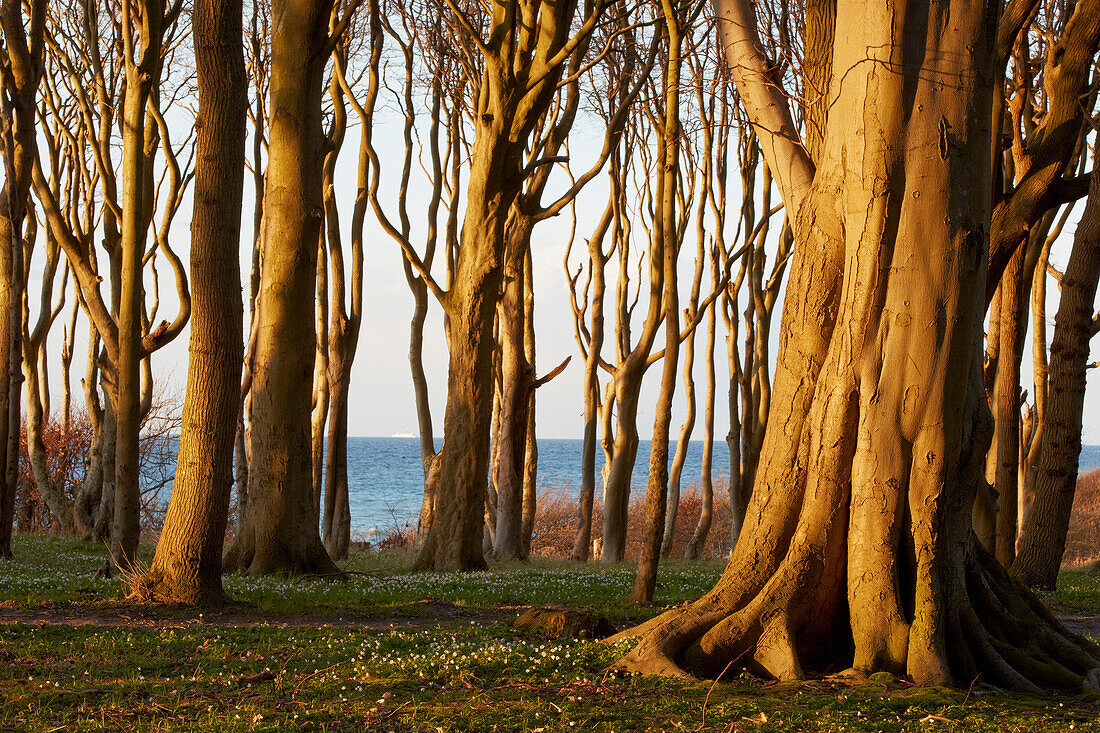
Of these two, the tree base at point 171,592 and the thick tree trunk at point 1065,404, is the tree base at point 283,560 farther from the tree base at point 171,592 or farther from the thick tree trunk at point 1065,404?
the thick tree trunk at point 1065,404

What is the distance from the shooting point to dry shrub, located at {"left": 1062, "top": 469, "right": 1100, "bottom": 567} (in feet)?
91.0

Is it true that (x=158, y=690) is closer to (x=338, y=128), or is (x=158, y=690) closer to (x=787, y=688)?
(x=787, y=688)

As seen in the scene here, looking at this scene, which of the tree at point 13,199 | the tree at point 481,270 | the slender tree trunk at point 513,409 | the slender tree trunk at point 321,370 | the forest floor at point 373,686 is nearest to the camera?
the forest floor at point 373,686

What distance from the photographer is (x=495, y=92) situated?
1228cm

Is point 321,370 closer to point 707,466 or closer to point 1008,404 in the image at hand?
point 707,466

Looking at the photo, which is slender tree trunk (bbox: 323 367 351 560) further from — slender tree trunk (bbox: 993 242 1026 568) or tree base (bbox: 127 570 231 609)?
slender tree trunk (bbox: 993 242 1026 568)

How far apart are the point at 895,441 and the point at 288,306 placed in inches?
300

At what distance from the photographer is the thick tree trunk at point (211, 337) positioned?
7.50 meters

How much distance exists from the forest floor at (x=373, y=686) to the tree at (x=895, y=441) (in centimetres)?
39

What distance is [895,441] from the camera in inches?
223

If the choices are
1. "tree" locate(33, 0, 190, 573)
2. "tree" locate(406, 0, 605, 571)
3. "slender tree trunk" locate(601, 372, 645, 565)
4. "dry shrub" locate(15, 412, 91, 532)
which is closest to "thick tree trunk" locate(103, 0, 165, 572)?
"tree" locate(33, 0, 190, 573)

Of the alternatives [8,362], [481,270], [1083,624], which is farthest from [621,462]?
[8,362]

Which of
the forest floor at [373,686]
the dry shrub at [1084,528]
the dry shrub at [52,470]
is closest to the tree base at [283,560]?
the forest floor at [373,686]

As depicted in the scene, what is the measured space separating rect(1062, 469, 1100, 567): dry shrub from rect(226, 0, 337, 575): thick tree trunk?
2119 centimetres
